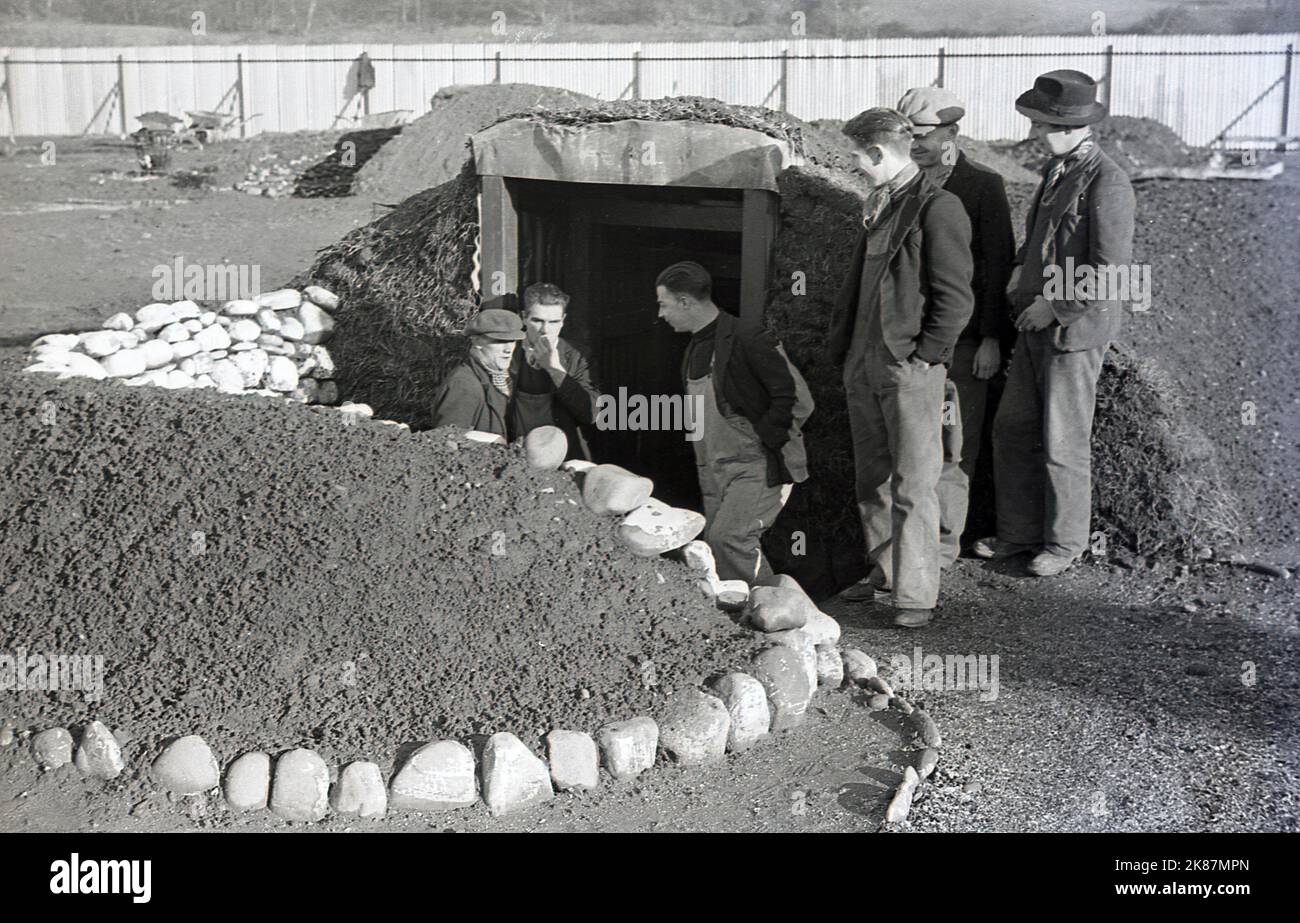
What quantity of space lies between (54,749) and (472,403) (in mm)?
2115

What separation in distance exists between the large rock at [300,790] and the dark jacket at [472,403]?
72.7 inches

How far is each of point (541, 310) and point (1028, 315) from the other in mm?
2041

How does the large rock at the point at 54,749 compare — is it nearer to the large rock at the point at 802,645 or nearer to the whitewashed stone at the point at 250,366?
the large rock at the point at 802,645

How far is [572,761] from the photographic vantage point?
3891 millimetres

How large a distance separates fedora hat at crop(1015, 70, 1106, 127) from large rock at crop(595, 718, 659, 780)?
2885mm

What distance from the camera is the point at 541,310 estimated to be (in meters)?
5.66

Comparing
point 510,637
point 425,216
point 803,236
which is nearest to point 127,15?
point 425,216

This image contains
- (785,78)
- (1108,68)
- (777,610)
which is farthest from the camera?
(785,78)

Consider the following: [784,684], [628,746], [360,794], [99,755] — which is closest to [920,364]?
[784,684]

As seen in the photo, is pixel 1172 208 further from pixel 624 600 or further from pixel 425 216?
pixel 624 600

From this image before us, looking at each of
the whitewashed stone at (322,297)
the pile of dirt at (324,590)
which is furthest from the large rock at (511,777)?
the whitewashed stone at (322,297)

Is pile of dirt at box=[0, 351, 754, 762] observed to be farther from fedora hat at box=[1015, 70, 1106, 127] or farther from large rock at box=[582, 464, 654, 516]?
fedora hat at box=[1015, 70, 1106, 127]

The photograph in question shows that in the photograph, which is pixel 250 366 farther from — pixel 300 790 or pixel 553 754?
pixel 553 754

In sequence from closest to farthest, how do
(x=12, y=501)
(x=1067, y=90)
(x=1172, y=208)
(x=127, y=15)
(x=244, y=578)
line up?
1. (x=244, y=578)
2. (x=12, y=501)
3. (x=1067, y=90)
4. (x=1172, y=208)
5. (x=127, y=15)
